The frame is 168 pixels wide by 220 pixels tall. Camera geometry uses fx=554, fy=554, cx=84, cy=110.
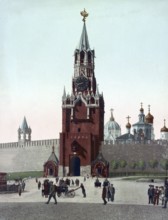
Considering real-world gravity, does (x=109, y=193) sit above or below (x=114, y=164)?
below

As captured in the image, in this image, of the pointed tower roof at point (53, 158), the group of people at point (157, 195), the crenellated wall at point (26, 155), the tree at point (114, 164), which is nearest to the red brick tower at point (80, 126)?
the pointed tower roof at point (53, 158)

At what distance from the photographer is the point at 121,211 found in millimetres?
13266

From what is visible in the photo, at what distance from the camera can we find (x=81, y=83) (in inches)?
1003

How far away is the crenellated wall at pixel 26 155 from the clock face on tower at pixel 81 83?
2919mm

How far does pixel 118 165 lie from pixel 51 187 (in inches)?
404

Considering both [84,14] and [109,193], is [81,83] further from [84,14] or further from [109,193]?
[109,193]

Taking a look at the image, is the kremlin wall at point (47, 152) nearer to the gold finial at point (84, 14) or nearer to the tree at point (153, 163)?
the tree at point (153, 163)

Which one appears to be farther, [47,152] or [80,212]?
[47,152]

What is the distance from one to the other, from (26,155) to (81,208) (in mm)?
15551

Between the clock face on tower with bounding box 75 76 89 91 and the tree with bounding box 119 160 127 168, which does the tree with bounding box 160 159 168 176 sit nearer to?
the tree with bounding box 119 160 127 168

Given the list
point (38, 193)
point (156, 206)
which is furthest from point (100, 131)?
point (156, 206)

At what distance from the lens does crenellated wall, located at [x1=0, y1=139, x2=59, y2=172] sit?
89.9ft

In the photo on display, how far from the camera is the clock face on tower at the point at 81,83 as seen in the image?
999 inches

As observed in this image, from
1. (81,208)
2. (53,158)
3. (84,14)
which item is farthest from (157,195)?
(53,158)
